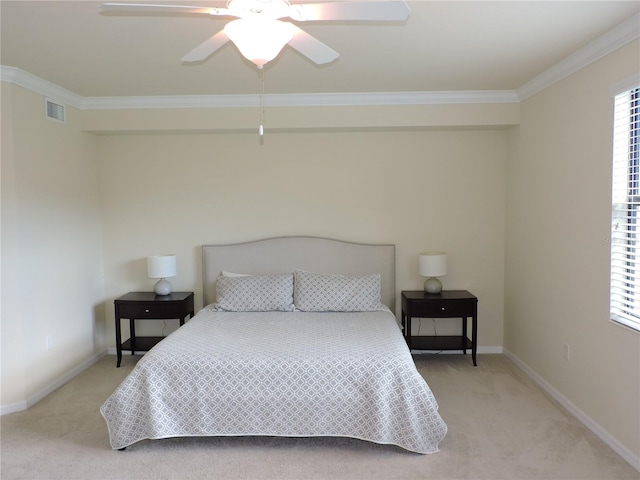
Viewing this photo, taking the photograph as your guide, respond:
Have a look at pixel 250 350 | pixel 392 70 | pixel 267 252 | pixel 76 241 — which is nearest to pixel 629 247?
pixel 392 70

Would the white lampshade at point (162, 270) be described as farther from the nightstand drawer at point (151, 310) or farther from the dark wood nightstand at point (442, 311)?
the dark wood nightstand at point (442, 311)

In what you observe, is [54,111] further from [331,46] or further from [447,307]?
[447,307]

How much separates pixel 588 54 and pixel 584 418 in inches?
95.3

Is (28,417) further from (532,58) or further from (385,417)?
(532,58)

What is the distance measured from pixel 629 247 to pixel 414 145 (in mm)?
2225

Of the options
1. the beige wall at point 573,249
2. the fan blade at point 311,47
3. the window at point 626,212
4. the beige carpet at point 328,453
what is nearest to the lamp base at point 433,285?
the beige wall at point 573,249

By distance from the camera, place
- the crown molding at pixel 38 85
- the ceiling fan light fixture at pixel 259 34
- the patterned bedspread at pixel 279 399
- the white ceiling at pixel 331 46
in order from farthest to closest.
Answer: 1. the crown molding at pixel 38 85
2. the patterned bedspread at pixel 279 399
3. the white ceiling at pixel 331 46
4. the ceiling fan light fixture at pixel 259 34

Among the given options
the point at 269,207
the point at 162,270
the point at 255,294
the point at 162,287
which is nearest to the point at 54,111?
the point at 162,270

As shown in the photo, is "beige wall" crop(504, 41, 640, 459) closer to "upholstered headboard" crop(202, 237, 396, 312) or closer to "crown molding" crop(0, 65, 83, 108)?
"upholstered headboard" crop(202, 237, 396, 312)

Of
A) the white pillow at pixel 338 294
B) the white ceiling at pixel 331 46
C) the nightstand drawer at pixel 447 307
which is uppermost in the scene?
the white ceiling at pixel 331 46

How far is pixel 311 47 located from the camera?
7.24 ft

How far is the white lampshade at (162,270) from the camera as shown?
438 cm

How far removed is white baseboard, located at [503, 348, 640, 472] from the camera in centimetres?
269

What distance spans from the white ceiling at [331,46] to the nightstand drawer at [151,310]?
74.6 inches
